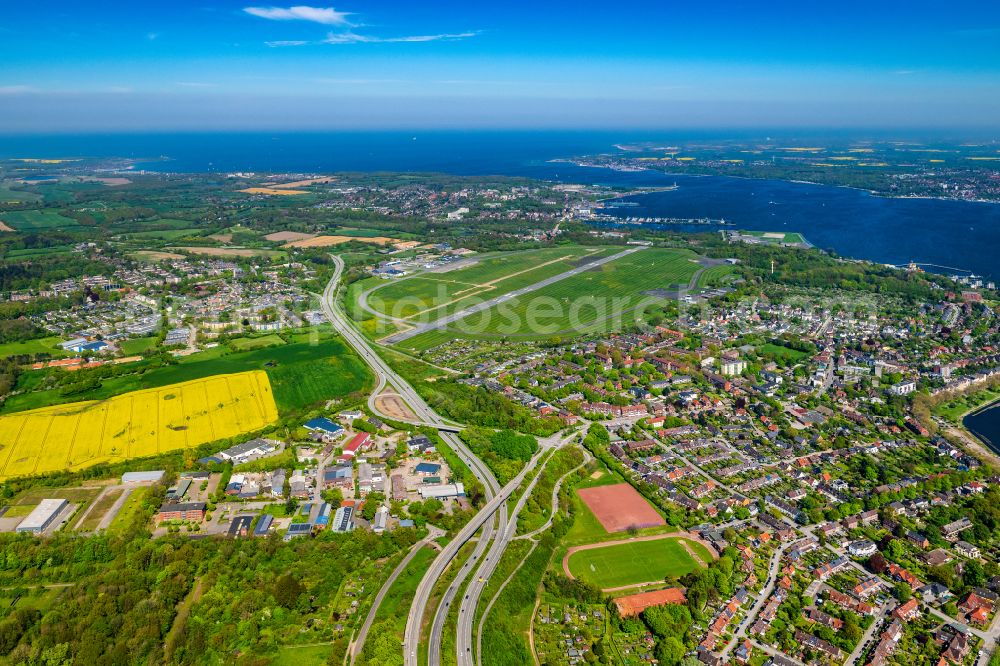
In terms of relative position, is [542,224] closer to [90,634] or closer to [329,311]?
[329,311]

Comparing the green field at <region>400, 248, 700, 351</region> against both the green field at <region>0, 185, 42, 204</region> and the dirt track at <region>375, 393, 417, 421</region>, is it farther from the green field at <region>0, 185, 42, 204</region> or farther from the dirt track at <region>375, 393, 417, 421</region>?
the green field at <region>0, 185, 42, 204</region>

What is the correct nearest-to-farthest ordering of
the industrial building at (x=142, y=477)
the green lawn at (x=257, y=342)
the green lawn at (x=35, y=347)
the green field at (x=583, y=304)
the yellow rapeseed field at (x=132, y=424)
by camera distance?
the industrial building at (x=142, y=477) < the yellow rapeseed field at (x=132, y=424) < the green lawn at (x=35, y=347) < the green lawn at (x=257, y=342) < the green field at (x=583, y=304)

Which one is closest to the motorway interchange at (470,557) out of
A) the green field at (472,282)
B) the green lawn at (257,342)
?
the green lawn at (257,342)

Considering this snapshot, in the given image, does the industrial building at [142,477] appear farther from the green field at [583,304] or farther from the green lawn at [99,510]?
the green field at [583,304]

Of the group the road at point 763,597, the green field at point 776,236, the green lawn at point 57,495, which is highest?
the green field at point 776,236

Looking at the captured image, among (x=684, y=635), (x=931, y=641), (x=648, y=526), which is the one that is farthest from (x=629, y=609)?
(x=931, y=641)

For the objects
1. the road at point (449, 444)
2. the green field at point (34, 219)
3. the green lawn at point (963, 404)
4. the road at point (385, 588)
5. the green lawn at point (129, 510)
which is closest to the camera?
the road at point (385, 588)
